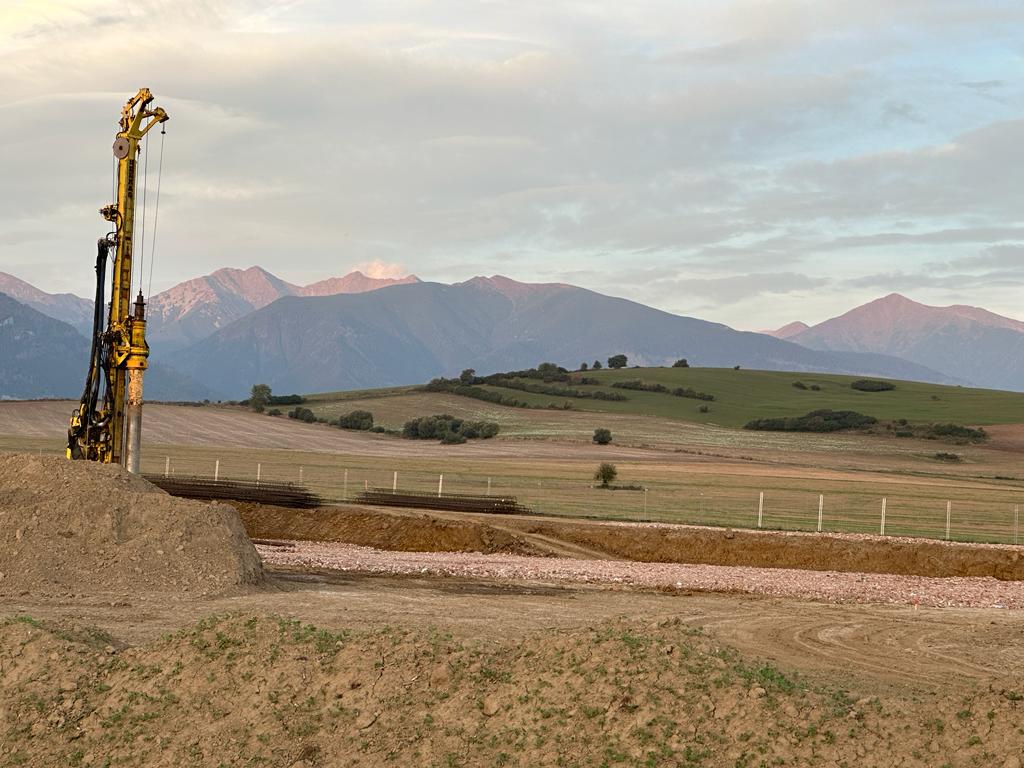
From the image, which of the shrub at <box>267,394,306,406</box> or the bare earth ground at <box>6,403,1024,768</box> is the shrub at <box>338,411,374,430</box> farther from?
the bare earth ground at <box>6,403,1024,768</box>

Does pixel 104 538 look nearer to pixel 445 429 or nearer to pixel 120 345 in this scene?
pixel 120 345

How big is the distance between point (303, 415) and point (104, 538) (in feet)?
287

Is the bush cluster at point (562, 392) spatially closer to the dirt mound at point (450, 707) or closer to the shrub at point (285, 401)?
the shrub at point (285, 401)

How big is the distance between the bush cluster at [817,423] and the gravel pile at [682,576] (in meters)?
85.0

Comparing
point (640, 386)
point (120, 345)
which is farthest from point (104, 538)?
point (640, 386)

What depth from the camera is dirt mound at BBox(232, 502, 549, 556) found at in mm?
35406

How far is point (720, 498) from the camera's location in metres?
55.9

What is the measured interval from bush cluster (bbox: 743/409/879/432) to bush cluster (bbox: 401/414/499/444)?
101 feet

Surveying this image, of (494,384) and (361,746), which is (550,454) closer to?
(494,384)

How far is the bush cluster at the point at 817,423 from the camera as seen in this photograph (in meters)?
116

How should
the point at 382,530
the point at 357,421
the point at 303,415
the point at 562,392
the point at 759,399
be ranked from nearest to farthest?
the point at 382,530
the point at 357,421
the point at 303,415
the point at 562,392
the point at 759,399

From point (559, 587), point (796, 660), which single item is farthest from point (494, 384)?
point (796, 660)

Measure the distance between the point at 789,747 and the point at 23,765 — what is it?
24.3ft

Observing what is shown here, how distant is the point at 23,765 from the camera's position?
37.4 ft
